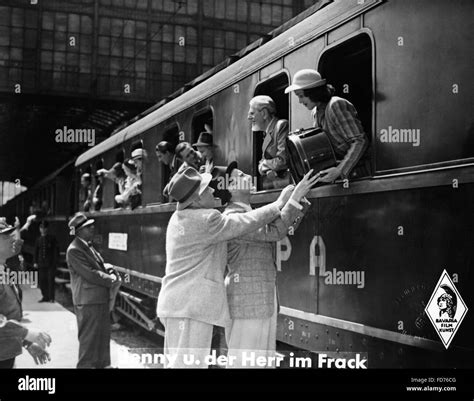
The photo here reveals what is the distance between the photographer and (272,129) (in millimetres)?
4523

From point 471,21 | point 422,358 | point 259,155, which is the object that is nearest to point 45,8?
point 259,155

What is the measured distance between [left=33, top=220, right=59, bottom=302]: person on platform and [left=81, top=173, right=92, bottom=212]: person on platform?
71 centimetres

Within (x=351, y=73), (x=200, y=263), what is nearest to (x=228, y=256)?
(x=200, y=263)

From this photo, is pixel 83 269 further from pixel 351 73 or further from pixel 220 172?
pixel 351 73

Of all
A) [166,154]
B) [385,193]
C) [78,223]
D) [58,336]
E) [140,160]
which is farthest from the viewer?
[140,160]

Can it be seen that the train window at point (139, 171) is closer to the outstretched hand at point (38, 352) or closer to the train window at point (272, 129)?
the train window at point (272, 129)

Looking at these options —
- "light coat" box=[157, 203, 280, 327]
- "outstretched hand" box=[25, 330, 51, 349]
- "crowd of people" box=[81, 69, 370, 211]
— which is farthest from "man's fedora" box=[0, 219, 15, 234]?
"crowd of people" box=[81, 69, 370, 211]

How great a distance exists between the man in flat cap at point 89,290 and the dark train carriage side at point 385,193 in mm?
1632

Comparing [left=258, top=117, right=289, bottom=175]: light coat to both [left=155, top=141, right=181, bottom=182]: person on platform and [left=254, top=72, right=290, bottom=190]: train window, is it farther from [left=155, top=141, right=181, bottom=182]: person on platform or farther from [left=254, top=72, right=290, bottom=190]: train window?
[left=155, top=141, right=181, bottom=182]: person on platform

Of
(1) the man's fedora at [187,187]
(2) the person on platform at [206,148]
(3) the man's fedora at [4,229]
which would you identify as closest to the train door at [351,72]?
(1) the man's fedora at [187,187]

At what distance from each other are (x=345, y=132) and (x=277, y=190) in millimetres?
837

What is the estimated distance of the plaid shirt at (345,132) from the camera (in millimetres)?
3746

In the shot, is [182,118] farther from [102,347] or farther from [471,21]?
[471,21]

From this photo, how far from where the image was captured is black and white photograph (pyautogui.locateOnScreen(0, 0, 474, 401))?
3.31 meters
